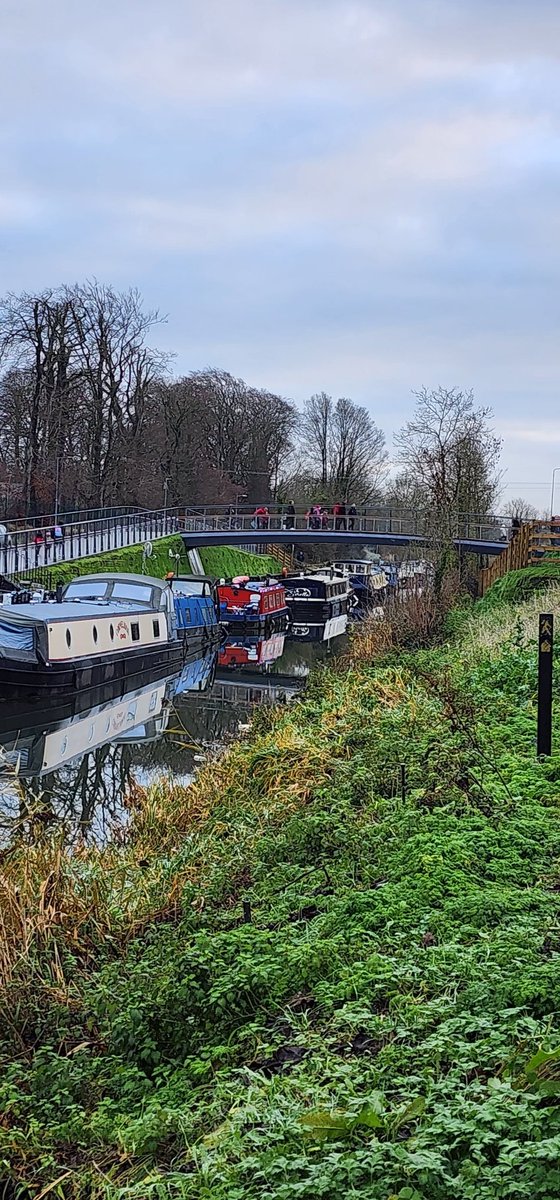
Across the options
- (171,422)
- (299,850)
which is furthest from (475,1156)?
(171,422)

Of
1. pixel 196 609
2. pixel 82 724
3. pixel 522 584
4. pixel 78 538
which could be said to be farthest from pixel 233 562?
pixel 82 724

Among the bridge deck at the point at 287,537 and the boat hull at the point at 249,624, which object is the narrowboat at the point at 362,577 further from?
the boat hull at the point at 249,624

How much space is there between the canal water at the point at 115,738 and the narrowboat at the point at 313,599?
1056cm

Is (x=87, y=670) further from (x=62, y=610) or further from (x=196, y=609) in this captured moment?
(x=196, y=609)

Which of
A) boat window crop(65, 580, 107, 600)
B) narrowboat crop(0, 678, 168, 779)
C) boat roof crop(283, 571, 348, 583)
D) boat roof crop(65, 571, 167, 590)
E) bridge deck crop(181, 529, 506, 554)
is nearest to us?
narrowboat crop(0, 678, 168, 779)

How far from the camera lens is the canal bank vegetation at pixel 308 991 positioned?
3.58 meters

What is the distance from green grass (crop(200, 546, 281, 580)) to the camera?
54.5m

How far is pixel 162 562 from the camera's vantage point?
45.9m

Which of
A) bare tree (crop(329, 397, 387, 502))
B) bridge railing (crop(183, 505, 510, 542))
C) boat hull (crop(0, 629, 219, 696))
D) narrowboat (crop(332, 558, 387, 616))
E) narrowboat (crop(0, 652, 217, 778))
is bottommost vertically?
narrowboat (crop(0, 652, 217, 778))

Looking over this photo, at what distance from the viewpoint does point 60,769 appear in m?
16.2

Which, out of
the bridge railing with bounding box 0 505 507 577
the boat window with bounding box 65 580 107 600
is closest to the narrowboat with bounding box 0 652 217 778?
the boat window with bounding box 65 580 107 600

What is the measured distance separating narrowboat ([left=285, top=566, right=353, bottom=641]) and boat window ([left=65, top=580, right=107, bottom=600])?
15.2 metres

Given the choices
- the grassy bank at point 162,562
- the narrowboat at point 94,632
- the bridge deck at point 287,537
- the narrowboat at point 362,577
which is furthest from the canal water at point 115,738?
the narrowboat at point 362,577

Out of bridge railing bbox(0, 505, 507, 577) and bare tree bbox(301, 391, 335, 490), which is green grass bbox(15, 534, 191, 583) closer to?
bridge railing bbox(0, 505, 507, 577)
